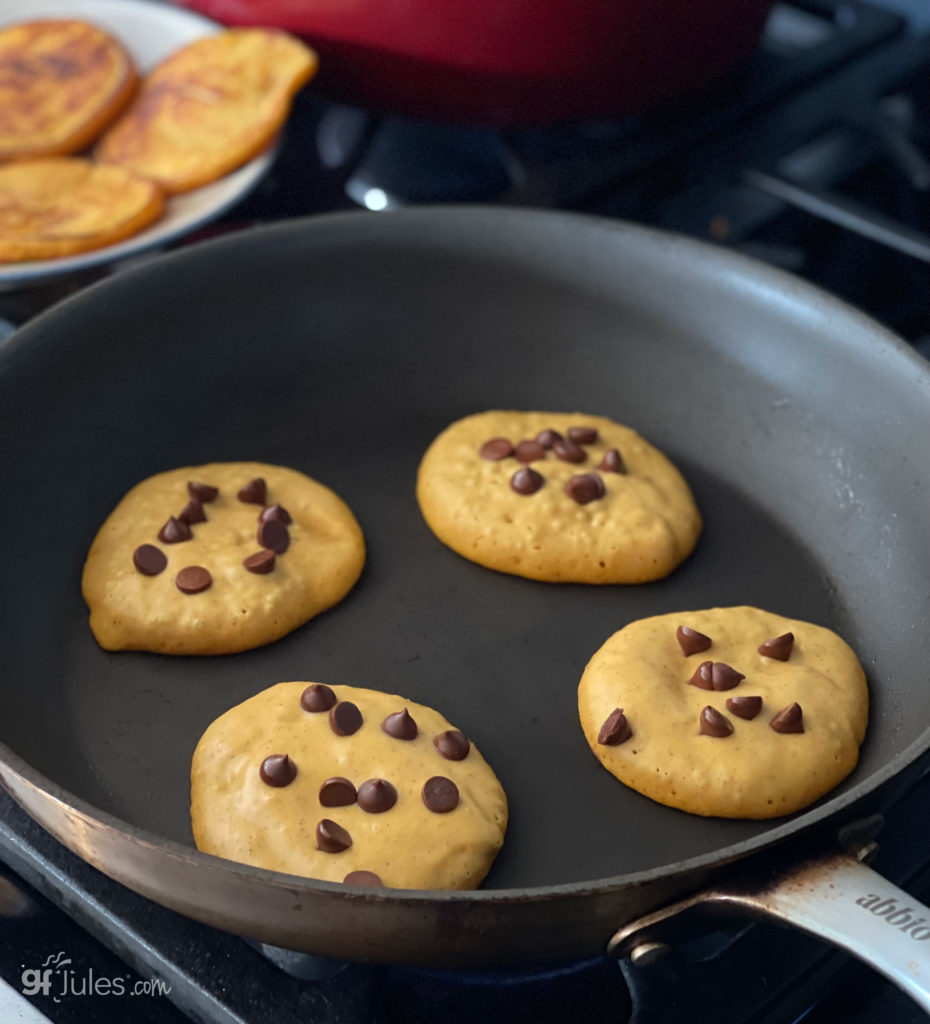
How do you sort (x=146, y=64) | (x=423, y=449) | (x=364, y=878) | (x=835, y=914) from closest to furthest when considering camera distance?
(x=835, y=914), (x=364, y=878), (x=423, y=449), (x=146, y=64)

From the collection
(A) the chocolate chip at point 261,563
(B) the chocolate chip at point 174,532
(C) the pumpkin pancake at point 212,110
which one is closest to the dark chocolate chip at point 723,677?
(A) the chocolate chip at point 261,563

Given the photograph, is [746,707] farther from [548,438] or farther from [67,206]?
[67,206]

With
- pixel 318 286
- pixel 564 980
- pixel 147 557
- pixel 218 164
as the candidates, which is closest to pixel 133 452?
pixel 147 557

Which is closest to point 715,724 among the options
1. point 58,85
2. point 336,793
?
point 336,793

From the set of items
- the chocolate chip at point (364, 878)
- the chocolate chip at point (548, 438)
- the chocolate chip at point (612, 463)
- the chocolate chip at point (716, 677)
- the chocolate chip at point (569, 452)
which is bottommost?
the chocolate chip at point (364, 878)

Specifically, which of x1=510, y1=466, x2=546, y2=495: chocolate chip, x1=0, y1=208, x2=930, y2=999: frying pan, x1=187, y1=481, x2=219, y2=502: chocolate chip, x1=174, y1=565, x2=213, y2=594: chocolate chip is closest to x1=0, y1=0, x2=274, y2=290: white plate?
x1=0, y1=208, x2=930, y2=999: frying pan

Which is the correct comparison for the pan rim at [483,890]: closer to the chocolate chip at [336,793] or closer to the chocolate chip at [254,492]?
the chocolate chip at [336,793]
